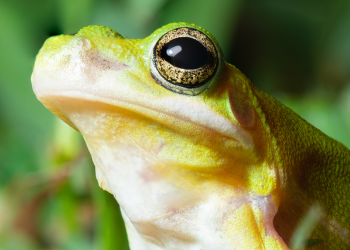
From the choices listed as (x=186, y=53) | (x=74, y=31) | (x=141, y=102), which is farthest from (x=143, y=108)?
(x=74, y=31)

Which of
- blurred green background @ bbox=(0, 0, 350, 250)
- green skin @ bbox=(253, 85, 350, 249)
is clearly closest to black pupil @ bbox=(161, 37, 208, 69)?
green skin @ bbox=(253, 85, 350, 249)

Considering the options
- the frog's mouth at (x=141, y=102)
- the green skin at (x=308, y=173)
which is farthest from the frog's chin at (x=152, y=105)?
the green skin at (x=308, y=173)

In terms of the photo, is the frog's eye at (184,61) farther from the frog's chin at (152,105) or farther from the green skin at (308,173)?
the green skin at (308,173)

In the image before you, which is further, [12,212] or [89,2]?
[89,2]

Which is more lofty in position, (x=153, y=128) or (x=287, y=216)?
(x=153, y=128)

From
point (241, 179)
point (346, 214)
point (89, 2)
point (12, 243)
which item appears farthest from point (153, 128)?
point (89, 2)

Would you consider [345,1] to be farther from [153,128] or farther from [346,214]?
[153,128]

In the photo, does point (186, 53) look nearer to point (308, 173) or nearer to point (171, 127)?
point (171, 127)

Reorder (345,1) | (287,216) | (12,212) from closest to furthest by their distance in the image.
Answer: (287,216), (12,212), (345,1)
